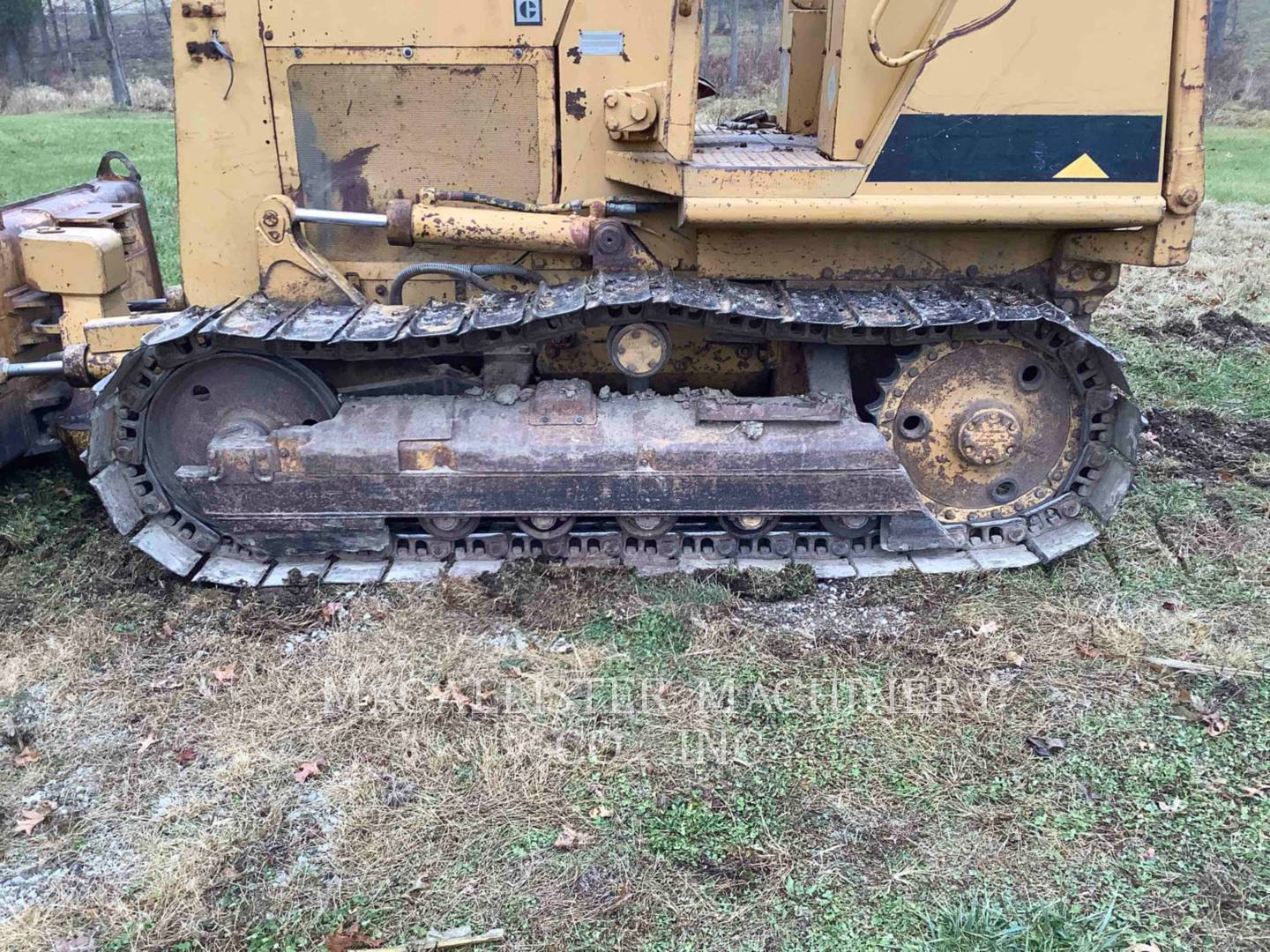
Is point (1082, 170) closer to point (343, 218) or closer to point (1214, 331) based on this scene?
point (343, 218)

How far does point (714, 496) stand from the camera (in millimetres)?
4508

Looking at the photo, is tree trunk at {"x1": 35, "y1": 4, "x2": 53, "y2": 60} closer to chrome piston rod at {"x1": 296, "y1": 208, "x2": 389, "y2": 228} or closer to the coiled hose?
chrome piston rod at {"x1": 296, "y1": 208, "x2": 389, "y2": 228}

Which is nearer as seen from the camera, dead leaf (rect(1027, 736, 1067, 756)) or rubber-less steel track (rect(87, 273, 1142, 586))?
dead leaf (rect(1027, 736, 1067, 756))

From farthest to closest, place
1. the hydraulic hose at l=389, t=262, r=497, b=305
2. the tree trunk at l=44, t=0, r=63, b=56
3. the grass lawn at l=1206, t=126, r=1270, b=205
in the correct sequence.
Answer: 1. the tree trunk at l=44, t=0, r=63, b=56
2. the grass lawn at l=1206, t=126, r=1270, b=205
3. the hydraulic hose at l=389, t=262, r=497, b=305

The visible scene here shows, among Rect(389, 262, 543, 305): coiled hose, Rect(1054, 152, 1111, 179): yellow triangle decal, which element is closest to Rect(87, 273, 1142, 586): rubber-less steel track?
Rect(389, 262, 543, 305): coiled hose

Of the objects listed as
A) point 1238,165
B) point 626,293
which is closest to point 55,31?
point 1238,165

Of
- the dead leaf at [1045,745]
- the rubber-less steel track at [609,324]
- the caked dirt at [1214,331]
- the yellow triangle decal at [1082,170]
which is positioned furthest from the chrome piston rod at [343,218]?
the caked dirt at [1214,331]

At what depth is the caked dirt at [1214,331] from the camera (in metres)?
7.89

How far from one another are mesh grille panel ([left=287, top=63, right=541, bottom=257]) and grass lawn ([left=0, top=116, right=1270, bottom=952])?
1.85m

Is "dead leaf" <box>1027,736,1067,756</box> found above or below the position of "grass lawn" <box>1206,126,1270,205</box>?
above

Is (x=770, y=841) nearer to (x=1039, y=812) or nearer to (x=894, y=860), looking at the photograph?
(x=894, y=860)

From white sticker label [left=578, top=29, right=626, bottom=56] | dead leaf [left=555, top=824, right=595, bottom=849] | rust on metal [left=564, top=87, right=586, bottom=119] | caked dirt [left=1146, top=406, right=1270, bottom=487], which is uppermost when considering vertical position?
white sticker label [left=578, top=29, right=626, bottom=56]

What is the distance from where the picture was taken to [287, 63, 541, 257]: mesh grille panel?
448cm

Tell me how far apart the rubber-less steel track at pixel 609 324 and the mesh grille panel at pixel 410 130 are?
570 mm
